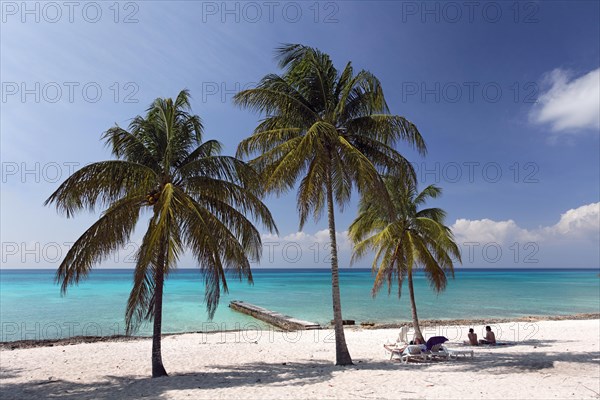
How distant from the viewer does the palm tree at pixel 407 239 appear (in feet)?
45.8

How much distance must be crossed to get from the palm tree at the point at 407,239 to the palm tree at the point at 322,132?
2110 millimetres

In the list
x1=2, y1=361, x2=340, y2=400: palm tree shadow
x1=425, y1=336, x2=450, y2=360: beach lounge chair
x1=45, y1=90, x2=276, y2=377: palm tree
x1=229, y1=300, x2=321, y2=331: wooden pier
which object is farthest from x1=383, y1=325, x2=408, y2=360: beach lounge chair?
x1=229, y1=300, x2=321, y2=331: wooden pier

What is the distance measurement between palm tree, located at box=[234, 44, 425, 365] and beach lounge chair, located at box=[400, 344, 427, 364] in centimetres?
186

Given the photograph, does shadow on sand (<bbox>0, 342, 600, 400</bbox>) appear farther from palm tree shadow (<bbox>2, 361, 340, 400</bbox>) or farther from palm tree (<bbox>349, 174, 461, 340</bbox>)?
palm tree (<bbox>349, 174, 461, 340</bbox>)

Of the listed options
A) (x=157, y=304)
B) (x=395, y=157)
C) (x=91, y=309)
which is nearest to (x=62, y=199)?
(x=157, y=304)

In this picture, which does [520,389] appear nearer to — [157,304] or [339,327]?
[339,327]

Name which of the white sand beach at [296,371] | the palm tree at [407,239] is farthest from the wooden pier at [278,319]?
the palm tree at [407,239]

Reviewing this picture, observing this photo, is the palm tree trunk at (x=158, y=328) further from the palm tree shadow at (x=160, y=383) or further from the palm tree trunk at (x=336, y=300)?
the palm tree trunk at (x=336, y=300)

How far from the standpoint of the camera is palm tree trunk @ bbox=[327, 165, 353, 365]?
447 inches

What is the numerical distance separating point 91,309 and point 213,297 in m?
34.7

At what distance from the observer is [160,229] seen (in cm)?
884

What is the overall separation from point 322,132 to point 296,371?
6842 mm

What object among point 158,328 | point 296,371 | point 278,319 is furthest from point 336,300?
point 278,319

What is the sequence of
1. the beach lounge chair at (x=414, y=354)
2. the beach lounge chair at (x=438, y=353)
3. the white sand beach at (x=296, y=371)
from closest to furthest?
the white sand beach at (x=296, y=371) < the beach lounge chair at (x=414, y=354) < the beach lounge chair at (x=438, y=353)
